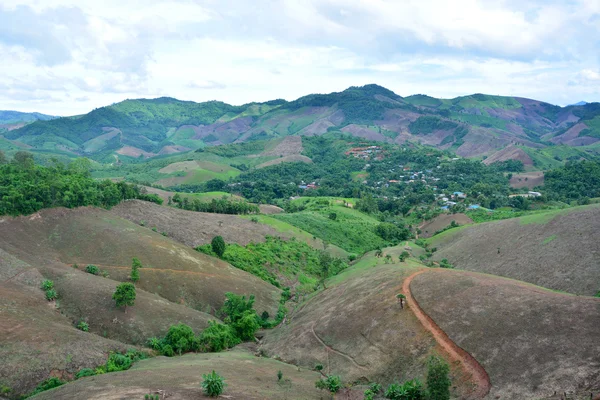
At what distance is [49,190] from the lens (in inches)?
3088

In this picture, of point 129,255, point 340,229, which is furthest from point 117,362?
point 340,229

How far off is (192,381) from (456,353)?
2382cm

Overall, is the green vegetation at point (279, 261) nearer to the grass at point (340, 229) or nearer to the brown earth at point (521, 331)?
the grass at point (340, 229)

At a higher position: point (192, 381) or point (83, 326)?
point (192, 381)

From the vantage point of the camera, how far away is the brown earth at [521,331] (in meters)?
34.7

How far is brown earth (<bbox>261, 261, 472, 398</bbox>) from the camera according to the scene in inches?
1720

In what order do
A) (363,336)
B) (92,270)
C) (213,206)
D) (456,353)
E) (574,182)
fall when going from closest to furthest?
(456,353)
(363,336)
(92,270)
(213,206)
(574,182)

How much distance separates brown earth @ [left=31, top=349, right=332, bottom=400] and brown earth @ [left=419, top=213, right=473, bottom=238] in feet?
301

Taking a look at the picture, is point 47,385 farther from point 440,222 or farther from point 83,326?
point 440,222

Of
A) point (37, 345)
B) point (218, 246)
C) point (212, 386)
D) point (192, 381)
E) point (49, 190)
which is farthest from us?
point (218, 246)

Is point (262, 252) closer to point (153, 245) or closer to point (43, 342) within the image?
point (153, 245)

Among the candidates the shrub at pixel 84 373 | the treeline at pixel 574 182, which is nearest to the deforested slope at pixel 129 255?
the shrub at pixel 84 373

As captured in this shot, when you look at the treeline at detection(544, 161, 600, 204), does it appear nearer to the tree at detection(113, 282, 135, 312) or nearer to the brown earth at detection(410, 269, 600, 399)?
the brown earth at detection(410, 269, 600, 399)

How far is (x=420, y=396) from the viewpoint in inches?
1457
